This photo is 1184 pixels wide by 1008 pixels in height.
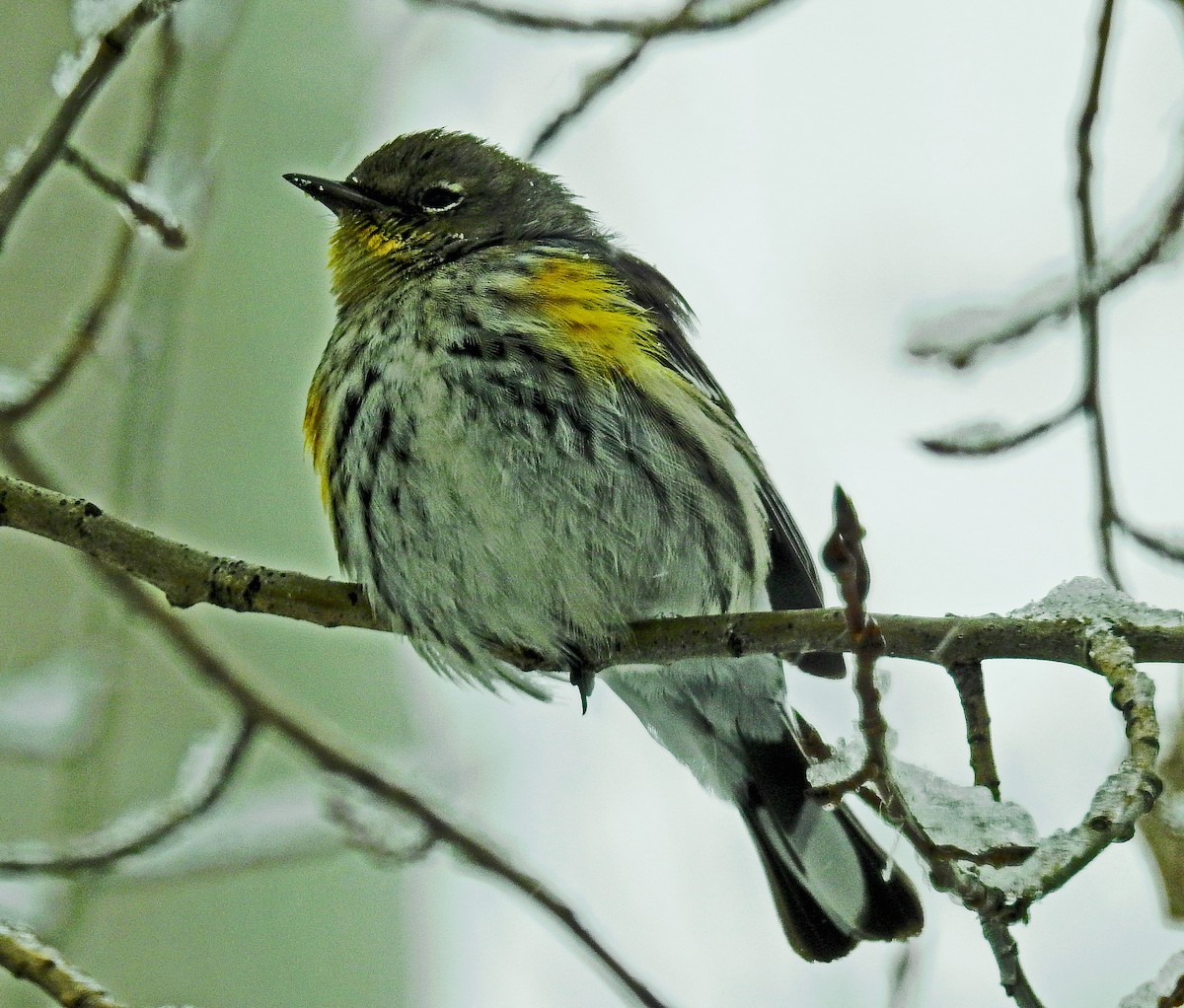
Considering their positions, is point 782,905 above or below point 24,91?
below

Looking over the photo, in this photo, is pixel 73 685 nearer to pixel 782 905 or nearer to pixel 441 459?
pixel 441 459

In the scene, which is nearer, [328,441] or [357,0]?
[328,441]

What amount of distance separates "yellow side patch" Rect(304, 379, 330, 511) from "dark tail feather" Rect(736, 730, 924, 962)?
4.66ft

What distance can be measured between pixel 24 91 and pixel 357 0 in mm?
2230

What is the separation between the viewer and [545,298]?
372cm

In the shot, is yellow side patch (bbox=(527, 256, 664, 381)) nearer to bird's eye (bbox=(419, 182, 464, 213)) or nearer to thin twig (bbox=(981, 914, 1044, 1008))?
bird's eye (bbox=(419, 182, 464, 213))

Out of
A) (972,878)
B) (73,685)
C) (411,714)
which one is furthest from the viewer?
(411,714)

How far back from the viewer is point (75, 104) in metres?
2.94

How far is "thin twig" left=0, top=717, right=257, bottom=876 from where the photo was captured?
11.5 ft

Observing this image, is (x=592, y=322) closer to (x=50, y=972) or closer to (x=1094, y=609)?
(x=1094, y=609)

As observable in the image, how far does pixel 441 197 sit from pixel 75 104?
1.58 meters

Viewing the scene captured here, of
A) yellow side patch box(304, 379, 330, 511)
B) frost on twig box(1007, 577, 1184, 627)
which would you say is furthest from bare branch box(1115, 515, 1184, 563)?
yellow side patch box(304, 379, 330, 511)

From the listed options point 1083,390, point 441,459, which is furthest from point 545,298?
point 1083,390

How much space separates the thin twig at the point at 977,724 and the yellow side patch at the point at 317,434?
6.09 ft
